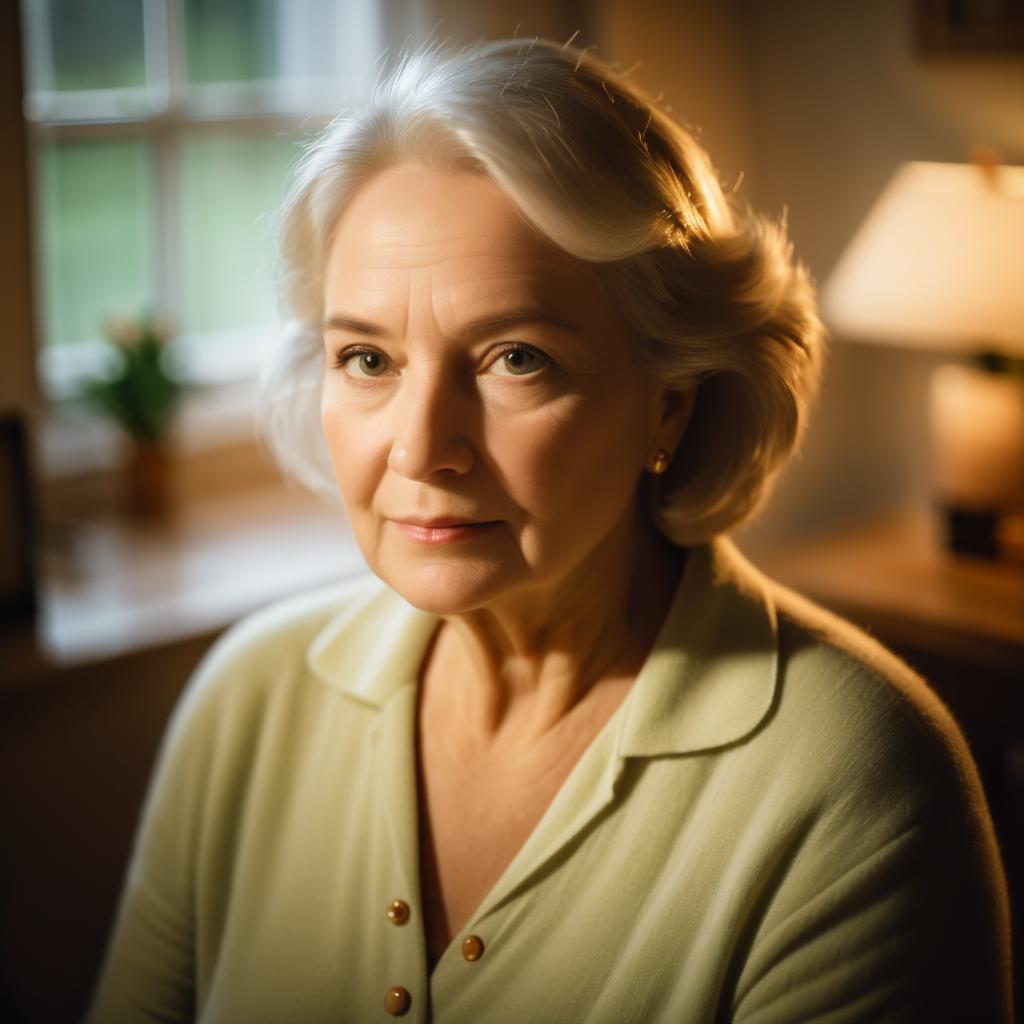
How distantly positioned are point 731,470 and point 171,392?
177cm

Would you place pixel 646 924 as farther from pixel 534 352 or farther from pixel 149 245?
pixel 149 245

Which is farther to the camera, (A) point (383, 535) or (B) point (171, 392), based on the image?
(B) point (171, 392)

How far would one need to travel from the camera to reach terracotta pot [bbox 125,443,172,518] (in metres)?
2.74

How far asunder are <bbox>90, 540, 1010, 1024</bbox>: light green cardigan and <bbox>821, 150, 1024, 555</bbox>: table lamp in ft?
4.45

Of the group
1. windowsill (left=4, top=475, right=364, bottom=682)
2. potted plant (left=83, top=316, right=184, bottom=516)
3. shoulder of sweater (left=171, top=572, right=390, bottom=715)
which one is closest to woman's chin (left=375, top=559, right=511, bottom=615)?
shoulder of sweater (left=171, top=572, right=390, bottom=715)

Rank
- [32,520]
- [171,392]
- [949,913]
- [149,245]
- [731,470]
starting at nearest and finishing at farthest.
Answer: [949,913] < [731,470] < [32,520] < [171,392] < [149,245]

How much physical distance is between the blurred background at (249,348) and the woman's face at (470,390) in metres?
1.23

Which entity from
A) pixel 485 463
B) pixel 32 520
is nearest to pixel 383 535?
pixel 485 463

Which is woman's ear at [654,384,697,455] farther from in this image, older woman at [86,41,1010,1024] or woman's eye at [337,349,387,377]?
woman's eye at [337,349,387,377]

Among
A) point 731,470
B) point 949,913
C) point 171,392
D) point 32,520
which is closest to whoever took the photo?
point 949,913

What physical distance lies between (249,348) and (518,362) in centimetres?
219

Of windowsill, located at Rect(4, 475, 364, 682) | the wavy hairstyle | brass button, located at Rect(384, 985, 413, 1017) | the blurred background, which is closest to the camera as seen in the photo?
the wavy hairstyle

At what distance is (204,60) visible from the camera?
2828mm

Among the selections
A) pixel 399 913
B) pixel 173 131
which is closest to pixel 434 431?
pixel 399 913
